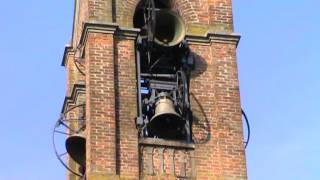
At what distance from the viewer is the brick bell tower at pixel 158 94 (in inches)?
847

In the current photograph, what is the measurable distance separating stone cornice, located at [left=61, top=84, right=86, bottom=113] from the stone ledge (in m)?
3.18

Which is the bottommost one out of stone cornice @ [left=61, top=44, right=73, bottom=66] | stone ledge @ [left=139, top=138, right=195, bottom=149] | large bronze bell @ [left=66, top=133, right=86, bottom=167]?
stone ledge @ [left=139, top=138, right=195, bottom=149]

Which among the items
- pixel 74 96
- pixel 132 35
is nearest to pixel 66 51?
pixel 74 96

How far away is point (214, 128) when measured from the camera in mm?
22234

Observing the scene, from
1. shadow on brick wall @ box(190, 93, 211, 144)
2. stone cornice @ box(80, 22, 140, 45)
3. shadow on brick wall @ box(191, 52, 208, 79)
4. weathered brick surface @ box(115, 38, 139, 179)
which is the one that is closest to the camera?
weathered brick surface @ box(115, 38, 139, 179)

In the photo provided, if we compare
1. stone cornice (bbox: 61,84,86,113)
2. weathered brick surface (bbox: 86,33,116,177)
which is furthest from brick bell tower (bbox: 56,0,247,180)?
stone cornice (bbox: 61,84,86,113)

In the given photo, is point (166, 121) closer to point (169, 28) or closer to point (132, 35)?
point (132, 35)

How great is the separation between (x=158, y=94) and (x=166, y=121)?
0.56 metres

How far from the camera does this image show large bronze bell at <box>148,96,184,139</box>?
859 inches

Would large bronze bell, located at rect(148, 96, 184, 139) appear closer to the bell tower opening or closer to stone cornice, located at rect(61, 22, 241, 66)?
the bell tower opening

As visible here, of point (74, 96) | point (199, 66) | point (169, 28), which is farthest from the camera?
point (74, 96)

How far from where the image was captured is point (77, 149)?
896 inches

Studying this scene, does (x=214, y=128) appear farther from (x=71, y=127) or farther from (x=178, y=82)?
(x=71, y=127)

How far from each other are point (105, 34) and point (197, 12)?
2157 millimetres
